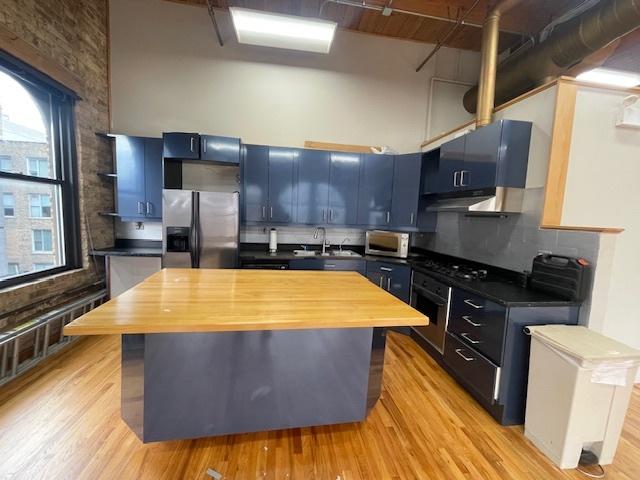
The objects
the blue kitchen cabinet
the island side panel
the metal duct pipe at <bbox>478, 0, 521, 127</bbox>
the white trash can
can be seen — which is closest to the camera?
the island side panel

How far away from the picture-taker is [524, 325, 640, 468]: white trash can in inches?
58.4

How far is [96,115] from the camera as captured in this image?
3264mm

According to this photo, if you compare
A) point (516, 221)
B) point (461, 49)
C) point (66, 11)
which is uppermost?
point (461, 49)

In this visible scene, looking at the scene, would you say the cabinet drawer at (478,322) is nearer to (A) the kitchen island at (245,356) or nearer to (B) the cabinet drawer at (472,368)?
(B) the cabinet drawer at (472,368)

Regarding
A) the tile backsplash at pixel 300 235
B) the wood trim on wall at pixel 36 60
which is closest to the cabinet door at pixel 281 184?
the tile backsplash at pixel 300 235

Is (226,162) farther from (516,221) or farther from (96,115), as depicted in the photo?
(516,221)

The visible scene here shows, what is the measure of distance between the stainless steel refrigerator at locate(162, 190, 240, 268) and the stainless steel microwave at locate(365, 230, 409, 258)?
1814mm

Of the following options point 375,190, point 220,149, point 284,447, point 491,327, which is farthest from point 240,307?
point 375,190

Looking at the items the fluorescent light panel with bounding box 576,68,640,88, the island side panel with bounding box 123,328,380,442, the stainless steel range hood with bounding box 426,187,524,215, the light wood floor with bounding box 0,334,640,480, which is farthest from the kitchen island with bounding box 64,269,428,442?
the fluorescent light panel with bounding box 576,68,640,88

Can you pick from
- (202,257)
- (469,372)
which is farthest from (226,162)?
(469,372)

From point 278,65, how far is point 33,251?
3552mm

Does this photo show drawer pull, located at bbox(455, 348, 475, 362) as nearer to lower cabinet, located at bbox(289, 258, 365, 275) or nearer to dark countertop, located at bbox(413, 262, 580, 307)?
dark countertop, located at bbox(413, 262, 580, 307)

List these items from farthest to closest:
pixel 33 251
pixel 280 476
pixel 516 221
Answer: pixel 33 251 < pixel 516 221 < pixel 280 476

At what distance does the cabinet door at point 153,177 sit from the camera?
3.29 meters
